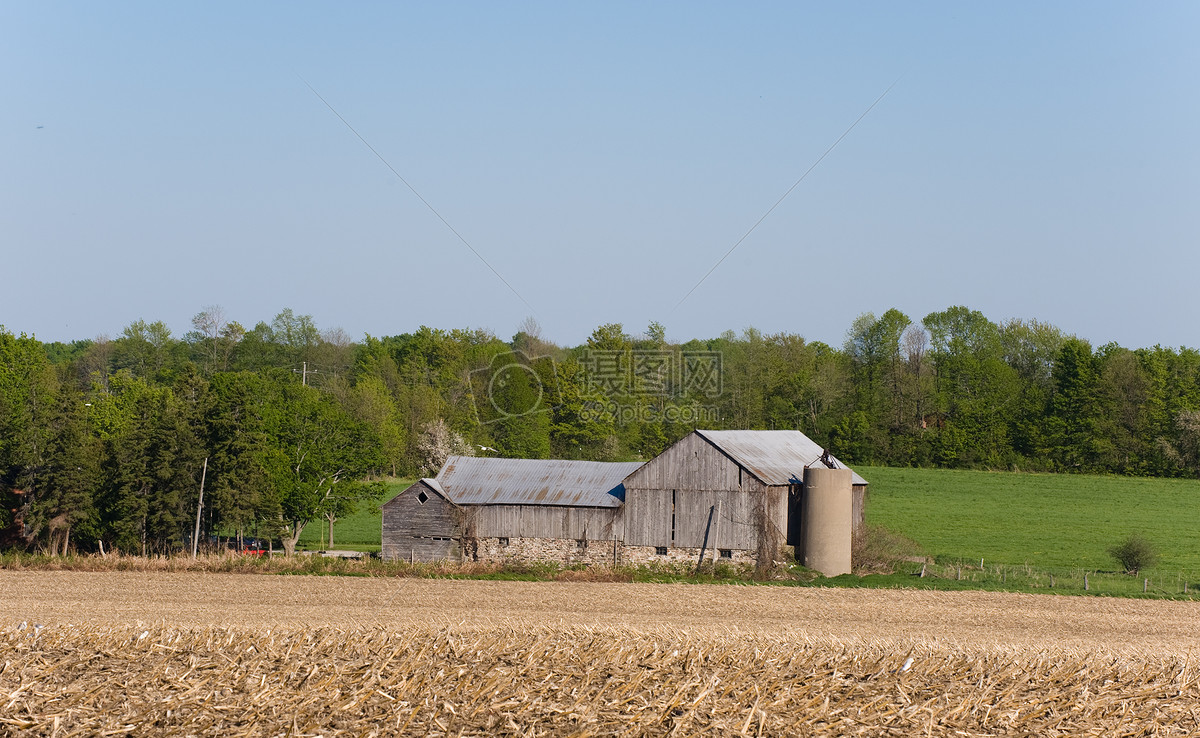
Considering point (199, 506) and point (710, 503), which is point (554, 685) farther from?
point (199, 506)

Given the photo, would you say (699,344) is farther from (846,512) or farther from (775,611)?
(775,611)

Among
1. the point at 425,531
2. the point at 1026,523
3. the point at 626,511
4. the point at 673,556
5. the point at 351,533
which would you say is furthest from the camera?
the point at 351,533

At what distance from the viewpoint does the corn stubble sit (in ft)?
36.1

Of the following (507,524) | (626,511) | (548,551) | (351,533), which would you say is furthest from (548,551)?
(351,533)

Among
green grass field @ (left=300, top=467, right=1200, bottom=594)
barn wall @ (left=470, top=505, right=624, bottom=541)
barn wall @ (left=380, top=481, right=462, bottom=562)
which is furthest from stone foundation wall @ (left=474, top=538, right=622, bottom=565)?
Answer: green grass field @ (left=300, top=467, right=1200, bottom=594)

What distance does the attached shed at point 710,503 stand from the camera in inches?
1583

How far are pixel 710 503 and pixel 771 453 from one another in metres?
5.25

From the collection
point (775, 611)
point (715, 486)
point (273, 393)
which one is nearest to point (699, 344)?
point (273, 393)

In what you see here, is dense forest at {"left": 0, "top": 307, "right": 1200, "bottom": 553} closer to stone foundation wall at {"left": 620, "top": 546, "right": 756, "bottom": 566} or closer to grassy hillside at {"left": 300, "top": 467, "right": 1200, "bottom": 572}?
grassy hillside at {"left": 300, "top": 467, "right": 1200, "bottom": 572}

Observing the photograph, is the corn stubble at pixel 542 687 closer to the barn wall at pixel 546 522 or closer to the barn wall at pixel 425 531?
the barn wall at pixel 546 522

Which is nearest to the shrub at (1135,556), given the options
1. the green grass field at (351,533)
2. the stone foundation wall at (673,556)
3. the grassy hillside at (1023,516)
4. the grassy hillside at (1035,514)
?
the grassy hillside at (1023,516)

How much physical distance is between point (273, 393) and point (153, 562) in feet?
58.8

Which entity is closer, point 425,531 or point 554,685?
point 554,685

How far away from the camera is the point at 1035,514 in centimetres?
6162
